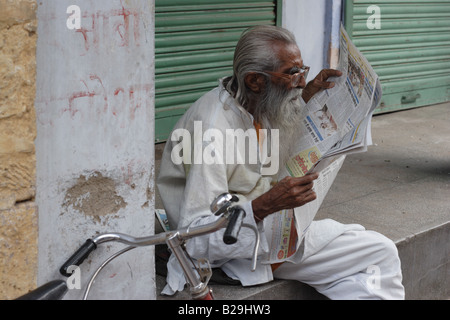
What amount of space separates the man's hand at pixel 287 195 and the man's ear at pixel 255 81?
1.88 ft

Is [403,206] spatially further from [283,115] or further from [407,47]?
[407,47]

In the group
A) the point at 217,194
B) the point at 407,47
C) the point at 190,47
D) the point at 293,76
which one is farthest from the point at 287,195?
the point at 407,47

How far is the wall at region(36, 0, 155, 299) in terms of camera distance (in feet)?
7.55

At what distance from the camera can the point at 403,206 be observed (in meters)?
4.34

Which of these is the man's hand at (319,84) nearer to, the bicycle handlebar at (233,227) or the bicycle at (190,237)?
the bicycle at (190,237)

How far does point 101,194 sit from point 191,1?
3.14m

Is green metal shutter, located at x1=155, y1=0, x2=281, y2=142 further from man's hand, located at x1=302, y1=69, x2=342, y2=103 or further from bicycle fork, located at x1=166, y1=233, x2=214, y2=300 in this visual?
bicycle fork, located at x1=166, y1=233, x2=214, y2=300

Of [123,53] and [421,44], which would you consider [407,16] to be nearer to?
[421,44]

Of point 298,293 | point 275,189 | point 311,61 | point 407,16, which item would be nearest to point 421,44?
point 407,16

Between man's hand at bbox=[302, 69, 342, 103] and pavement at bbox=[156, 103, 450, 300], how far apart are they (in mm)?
823

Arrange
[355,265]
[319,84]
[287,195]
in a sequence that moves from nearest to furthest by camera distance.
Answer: [287,195] < [355,265] < [319,84]

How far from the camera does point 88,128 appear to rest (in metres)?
2.43

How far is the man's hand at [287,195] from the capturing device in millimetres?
2539

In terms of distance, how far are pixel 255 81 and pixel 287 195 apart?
0.64m
